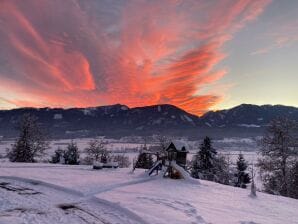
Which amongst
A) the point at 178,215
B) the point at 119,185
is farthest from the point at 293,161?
the point at 178,215

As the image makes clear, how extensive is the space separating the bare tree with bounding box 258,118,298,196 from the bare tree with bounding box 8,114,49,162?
41202mm

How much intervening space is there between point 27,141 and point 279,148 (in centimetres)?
4441

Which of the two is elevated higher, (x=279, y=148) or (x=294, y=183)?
(x=279, y=148)

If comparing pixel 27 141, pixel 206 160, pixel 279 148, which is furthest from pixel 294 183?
pixel 27 141

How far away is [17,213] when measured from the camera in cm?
1214

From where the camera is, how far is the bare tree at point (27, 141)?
51.9 m

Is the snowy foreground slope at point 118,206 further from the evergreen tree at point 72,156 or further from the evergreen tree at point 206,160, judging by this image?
the evergreen tree at point 72,156

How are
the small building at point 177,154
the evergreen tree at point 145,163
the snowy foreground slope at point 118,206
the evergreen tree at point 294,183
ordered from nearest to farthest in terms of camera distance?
1. the snowy foreground slope at point 118,206
2. the small building at point 177,154
3. the evergreen tree at point 294,183
4. the evergreen tree at point 145,163

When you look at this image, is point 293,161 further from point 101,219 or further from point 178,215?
point 101,219

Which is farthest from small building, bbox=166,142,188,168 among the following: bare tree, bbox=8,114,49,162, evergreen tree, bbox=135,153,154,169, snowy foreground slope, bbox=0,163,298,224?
bare tree, bbox=8,114,49,162

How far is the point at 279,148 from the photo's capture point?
3428 cm

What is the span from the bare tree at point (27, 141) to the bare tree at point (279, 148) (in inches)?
1622

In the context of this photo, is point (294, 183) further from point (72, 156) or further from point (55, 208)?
point (72, 156)

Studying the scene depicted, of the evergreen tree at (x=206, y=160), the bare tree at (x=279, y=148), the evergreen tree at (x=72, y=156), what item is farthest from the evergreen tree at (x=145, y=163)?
the bare tree at (x=279, y=148)
